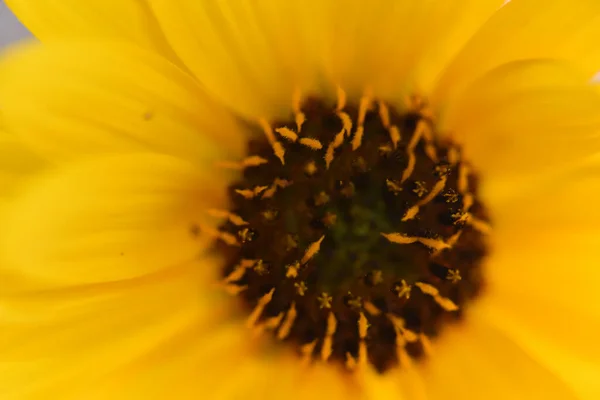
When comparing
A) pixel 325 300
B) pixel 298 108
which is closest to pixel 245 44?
pixel 298 108

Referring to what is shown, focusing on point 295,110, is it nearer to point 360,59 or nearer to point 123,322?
point 360,59

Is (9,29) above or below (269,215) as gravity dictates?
above

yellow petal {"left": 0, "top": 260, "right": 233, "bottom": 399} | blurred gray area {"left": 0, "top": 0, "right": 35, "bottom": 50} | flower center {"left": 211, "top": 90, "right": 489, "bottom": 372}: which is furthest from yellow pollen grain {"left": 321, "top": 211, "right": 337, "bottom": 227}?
blurred gray area {"left": 0, "top": 0, "right": 35, "bottom": 50}

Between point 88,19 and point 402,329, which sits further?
point 402,329

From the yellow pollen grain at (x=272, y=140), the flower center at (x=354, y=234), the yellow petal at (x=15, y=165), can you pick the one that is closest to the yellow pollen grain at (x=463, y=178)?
the flower center at (x=354, y=234)

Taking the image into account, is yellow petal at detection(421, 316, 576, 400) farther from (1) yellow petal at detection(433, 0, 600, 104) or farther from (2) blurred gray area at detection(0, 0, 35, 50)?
(2) blurred gray area at detection(0, 0, 35, 50)

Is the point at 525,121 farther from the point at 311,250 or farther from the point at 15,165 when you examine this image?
the point at 15,165
